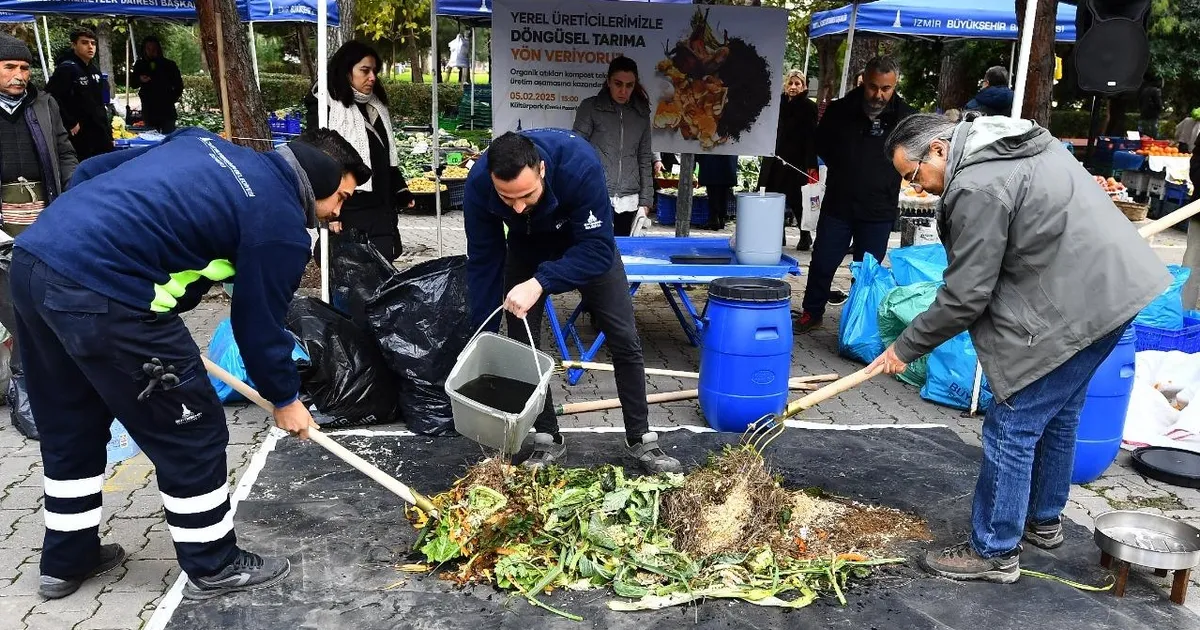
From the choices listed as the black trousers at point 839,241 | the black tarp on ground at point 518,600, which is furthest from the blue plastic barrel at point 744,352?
the black trousers at point 839,241

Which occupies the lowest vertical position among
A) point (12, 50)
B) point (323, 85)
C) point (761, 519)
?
point (761, 519)

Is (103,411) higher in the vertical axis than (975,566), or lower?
higher

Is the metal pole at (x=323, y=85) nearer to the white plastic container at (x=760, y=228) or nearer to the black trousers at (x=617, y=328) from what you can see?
the black trousers at (x=617, y=328)

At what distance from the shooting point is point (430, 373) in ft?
14.3

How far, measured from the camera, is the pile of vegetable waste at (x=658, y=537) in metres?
2.98

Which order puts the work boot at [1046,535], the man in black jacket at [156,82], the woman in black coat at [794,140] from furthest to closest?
1. the man in black jacket at [156,82]
2. the woman in black coat at [794,140]
3. the work boot at [1046,535]

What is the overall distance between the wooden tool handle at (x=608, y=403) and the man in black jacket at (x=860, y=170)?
72.7 inches

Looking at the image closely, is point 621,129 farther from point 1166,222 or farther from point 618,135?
point 1166,222

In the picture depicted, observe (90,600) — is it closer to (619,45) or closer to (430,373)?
(430,373)

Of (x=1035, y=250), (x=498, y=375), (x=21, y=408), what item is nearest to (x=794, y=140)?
(x=498, y=375)

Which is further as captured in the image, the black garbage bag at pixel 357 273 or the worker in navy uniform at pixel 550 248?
the black garbage bag at pixel 357 273

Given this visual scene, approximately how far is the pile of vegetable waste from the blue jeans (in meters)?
0.36

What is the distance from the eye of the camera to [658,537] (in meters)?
3.19

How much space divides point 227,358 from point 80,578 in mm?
1629
